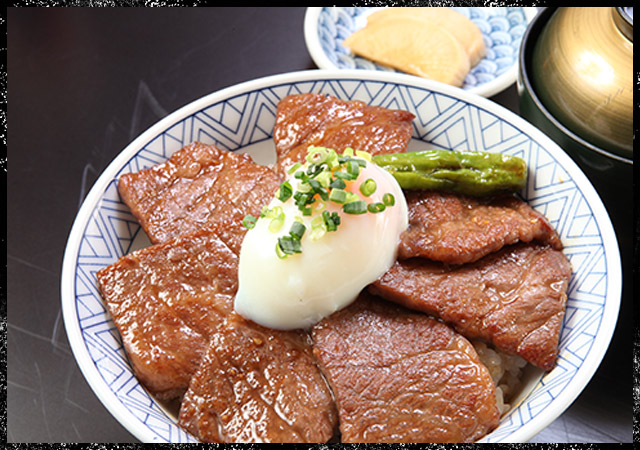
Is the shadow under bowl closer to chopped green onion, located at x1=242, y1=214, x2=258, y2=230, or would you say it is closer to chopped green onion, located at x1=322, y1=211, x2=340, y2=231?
chopped green onion, located at x1=322, y1=211, x2=340, y2=231

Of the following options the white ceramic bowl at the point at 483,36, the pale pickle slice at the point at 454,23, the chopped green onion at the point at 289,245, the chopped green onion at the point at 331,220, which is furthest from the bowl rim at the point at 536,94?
the chopped green onion at the point at 289,245

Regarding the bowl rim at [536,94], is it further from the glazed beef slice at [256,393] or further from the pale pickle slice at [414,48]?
the glazed beef slice at [256,393]

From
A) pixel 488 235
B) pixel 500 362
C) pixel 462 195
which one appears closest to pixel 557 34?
pixel 462 195

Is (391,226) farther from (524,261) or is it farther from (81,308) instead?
(81,308)

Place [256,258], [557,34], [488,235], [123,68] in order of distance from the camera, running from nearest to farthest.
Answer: [256,258] < [488,235] < [557,34] < [123,68]

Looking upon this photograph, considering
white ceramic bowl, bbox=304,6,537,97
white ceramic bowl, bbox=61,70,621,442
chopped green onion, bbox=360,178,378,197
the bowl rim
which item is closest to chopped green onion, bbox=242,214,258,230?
chopped green onion, bbox=360,178,378,197

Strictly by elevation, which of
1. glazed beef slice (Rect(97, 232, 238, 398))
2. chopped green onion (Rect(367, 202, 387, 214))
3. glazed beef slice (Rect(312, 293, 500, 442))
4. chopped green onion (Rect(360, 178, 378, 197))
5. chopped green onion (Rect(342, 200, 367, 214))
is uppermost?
chopped green onion (Rect(360, 178, 378, 197))

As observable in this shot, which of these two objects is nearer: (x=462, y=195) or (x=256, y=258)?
(x=256, y=258)

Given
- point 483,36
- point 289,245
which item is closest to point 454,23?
point 483,36

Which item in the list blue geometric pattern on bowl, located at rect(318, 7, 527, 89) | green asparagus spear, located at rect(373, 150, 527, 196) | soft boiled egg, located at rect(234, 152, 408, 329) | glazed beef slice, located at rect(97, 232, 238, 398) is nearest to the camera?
soft boiled egg, located at rect(234, 152, 408, 329)
